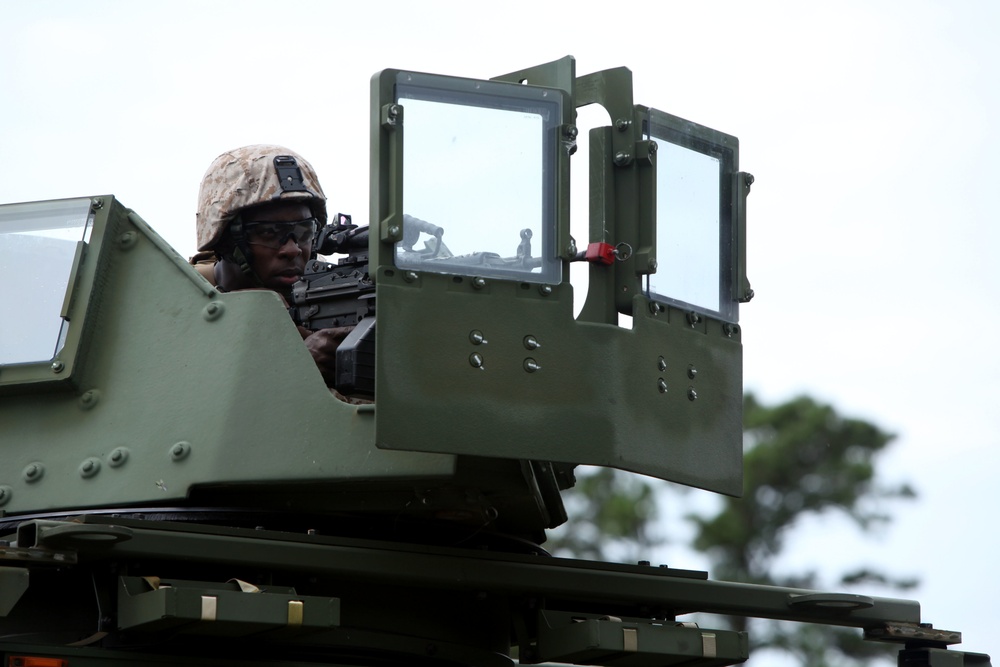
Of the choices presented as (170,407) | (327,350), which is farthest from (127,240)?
(327,350)

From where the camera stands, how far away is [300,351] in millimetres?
6230

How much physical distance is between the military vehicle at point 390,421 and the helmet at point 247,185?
307 millimetres

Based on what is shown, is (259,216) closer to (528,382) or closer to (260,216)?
(260,216)

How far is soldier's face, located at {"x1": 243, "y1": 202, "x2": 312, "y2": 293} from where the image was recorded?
7188 millimetres

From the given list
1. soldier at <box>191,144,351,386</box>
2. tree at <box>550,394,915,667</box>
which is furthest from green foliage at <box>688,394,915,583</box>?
soldier at <box>191,144,351,386</box>

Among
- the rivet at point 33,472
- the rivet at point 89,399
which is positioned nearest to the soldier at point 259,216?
the rivet at point 89,399

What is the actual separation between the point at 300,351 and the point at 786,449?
72.1ft

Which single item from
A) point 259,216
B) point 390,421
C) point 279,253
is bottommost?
point 390,421

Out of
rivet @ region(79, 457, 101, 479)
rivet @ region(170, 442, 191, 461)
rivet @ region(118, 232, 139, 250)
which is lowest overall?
rivet @ region(79, 457, 101, 479)

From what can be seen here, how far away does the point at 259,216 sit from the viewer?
283 inches

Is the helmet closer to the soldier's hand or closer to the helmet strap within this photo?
the helmet strap

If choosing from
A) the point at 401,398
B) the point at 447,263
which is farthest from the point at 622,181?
the point at 401,398

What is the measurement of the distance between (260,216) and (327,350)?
2.93 feet

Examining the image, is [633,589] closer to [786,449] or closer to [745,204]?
[745,204]
